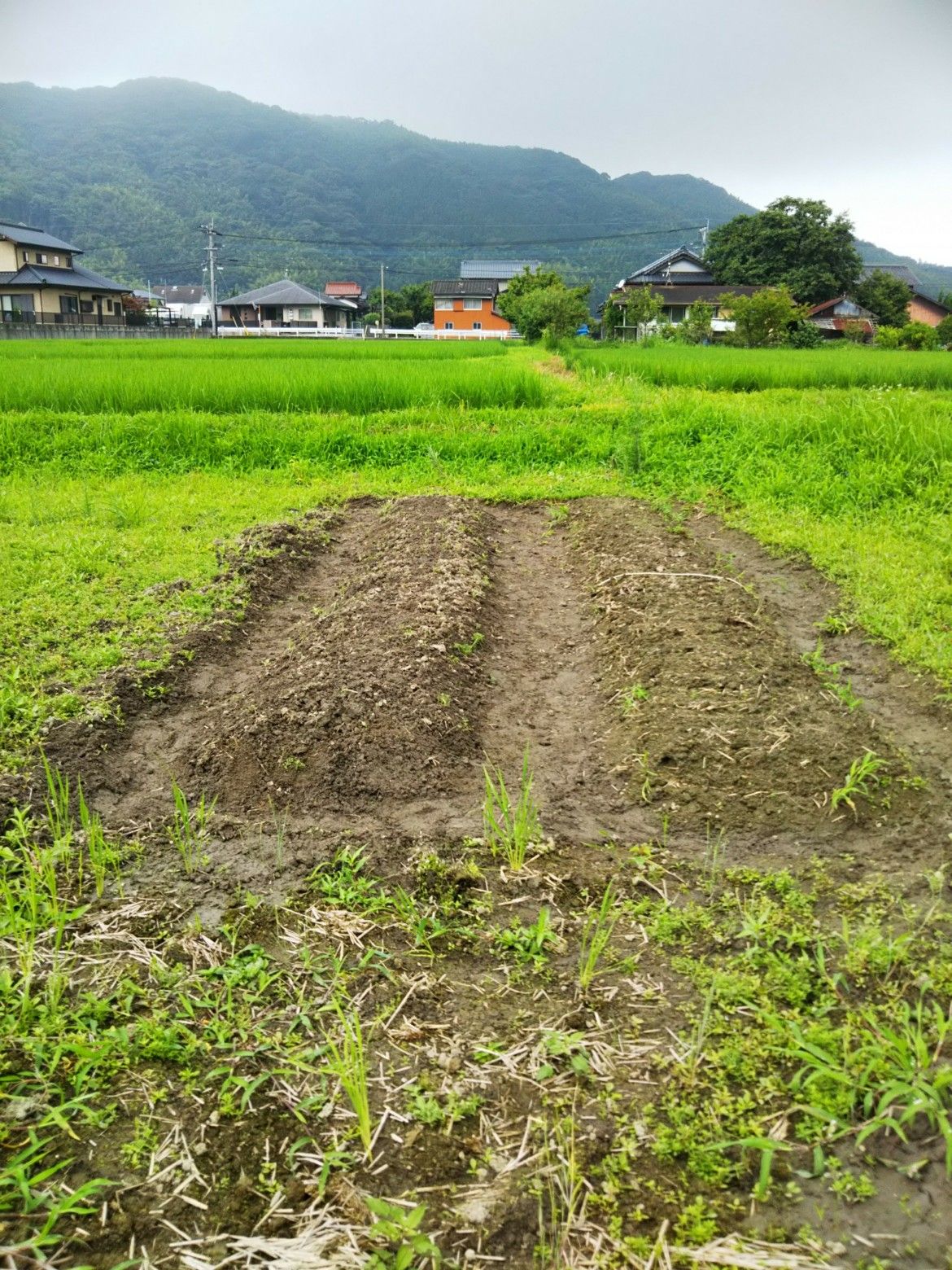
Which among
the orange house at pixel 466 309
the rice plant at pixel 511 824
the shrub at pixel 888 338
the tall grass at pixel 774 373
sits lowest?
the rice plant at pixel 511 824

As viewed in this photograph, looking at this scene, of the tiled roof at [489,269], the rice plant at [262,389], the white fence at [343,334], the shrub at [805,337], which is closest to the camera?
the rice plant at [262,389]

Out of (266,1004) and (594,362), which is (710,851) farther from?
(594,362)

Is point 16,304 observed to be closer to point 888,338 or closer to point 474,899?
point 888,338

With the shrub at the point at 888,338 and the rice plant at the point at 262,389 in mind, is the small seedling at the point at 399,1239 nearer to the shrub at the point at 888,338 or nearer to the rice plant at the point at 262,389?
the rice plant at the point at 262,389

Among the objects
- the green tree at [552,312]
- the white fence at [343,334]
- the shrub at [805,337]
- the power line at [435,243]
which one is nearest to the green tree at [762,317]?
the shrub at [805,337]

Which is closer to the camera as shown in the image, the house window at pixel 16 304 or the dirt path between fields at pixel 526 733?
the dirt path between fields at pixel 526 733

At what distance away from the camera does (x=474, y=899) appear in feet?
9.05

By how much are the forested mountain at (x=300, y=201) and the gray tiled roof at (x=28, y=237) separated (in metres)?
53.2

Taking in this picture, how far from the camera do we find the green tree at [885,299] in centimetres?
4881

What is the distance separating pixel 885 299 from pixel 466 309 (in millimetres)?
32253

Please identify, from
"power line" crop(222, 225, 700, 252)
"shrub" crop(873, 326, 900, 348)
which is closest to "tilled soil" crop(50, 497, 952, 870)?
"shrub" crop(873, 326, 900, 348)

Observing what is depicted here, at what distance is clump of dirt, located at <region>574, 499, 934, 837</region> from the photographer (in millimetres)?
3205

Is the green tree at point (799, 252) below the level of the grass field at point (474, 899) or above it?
above

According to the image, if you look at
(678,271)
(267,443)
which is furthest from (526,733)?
(678,271)
